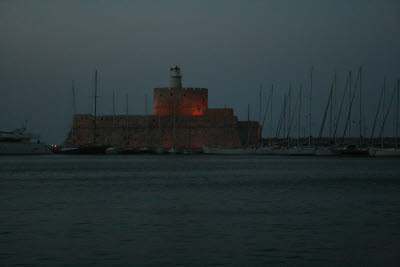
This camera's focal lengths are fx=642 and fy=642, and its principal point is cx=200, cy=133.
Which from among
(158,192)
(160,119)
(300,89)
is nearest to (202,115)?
(160,119)

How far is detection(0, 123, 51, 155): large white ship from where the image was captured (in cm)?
5500

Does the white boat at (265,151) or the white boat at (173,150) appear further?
the white boat at (173,150)

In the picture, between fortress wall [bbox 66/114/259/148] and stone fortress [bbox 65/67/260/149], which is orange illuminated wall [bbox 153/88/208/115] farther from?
fortress wall [bbox 66/114/259/148]

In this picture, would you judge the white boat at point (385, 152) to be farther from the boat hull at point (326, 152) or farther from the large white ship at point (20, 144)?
the large white ship at point (20, 144)

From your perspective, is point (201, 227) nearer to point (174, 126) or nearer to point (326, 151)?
point (326, 151)

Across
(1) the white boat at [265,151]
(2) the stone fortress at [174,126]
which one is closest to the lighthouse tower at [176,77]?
(2) the stone fortress at [174,126]

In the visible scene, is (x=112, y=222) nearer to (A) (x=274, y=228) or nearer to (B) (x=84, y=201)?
(A) (x=274, y=228)

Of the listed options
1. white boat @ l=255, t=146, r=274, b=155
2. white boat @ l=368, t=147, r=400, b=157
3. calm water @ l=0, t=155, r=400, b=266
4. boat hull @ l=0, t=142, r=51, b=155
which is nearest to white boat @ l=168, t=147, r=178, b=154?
white boat @ l=255, t=146, r=274, b=155

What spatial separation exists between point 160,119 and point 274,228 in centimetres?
4350

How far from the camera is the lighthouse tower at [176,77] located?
5532cm

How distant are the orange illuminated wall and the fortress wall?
1.75 m

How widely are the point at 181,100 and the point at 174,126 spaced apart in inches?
129

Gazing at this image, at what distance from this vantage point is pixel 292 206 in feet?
42.8

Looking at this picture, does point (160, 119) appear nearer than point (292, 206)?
No
